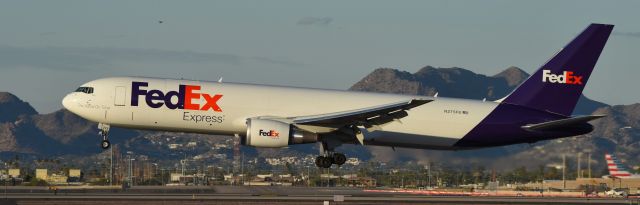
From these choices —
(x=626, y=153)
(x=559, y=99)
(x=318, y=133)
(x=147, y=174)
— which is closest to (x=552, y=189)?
(x=626, y=153)

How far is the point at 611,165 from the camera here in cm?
6438

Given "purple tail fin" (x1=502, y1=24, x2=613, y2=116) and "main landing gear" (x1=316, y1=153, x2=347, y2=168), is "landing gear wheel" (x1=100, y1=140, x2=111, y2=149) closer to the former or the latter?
"main landing gear" (x1=316, y1=153, x2=347, y2=168)

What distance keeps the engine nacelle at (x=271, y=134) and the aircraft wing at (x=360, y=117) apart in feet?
1.85

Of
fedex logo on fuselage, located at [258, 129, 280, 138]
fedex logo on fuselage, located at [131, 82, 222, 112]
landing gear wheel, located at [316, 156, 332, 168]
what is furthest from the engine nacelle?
fedex logo on fuselage, located at [131, 82, 222, 112]

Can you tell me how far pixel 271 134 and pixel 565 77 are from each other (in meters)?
16.2

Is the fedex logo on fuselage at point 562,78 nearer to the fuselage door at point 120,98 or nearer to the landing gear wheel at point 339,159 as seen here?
the landing gear wheel at point 339,159

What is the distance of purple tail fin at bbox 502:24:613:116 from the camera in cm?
5625

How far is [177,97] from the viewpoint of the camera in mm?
52719

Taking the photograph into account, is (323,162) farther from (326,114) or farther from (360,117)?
(360,117)

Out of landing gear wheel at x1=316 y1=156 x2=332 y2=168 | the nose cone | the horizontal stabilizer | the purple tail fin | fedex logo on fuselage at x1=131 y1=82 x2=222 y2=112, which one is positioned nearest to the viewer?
the horizontal stabilizer

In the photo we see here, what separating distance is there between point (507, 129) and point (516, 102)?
81.6 inches

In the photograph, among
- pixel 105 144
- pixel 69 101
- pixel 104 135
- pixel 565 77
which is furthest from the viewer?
pixel 565 77

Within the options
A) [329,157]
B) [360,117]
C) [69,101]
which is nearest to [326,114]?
[360,117]

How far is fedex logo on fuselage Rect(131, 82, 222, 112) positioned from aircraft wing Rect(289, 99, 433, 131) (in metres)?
4.13
